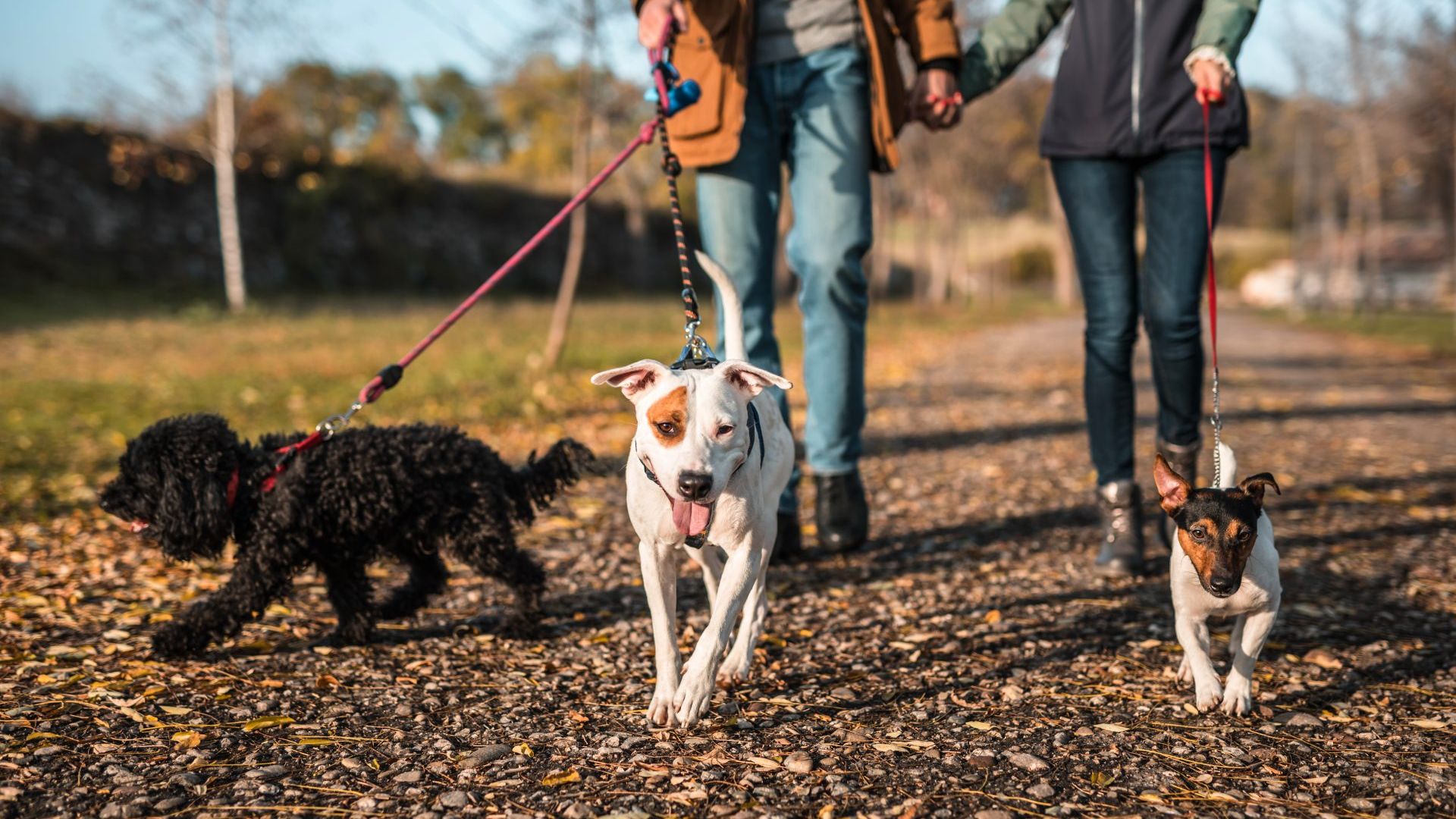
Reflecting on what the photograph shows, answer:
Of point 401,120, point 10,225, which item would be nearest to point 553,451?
point 10,225

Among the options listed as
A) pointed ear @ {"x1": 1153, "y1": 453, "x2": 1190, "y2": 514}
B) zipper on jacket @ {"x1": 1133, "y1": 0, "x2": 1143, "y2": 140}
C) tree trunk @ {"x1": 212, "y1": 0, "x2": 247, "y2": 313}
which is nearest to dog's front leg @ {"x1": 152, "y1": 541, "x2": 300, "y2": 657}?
pointed ear @ {"x1": 1153, "y1": 453, "x2": 1190, "y2": 514}

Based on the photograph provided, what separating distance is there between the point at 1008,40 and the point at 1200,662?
285 centimetres

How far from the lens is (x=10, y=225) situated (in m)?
22.0

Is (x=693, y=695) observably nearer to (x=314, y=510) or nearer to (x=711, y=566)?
(x=711, y=566)

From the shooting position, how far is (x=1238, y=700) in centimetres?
294

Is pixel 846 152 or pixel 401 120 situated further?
pixel 401 120

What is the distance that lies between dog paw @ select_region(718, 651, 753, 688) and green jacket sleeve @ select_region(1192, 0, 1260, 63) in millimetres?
2753

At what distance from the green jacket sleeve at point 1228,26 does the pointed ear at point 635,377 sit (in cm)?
255

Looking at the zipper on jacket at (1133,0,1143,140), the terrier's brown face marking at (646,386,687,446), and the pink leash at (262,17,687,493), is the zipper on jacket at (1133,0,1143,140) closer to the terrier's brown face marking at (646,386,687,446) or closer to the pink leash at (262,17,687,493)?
the pink leash at (262,17,687,493)

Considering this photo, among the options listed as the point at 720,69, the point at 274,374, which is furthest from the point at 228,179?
the point at 720,69

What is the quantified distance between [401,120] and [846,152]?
50379 millimetres

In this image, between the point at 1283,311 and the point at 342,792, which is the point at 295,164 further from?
the point at 1283,311

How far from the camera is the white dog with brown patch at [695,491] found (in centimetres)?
257

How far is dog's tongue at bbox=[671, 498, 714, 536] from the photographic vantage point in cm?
266
